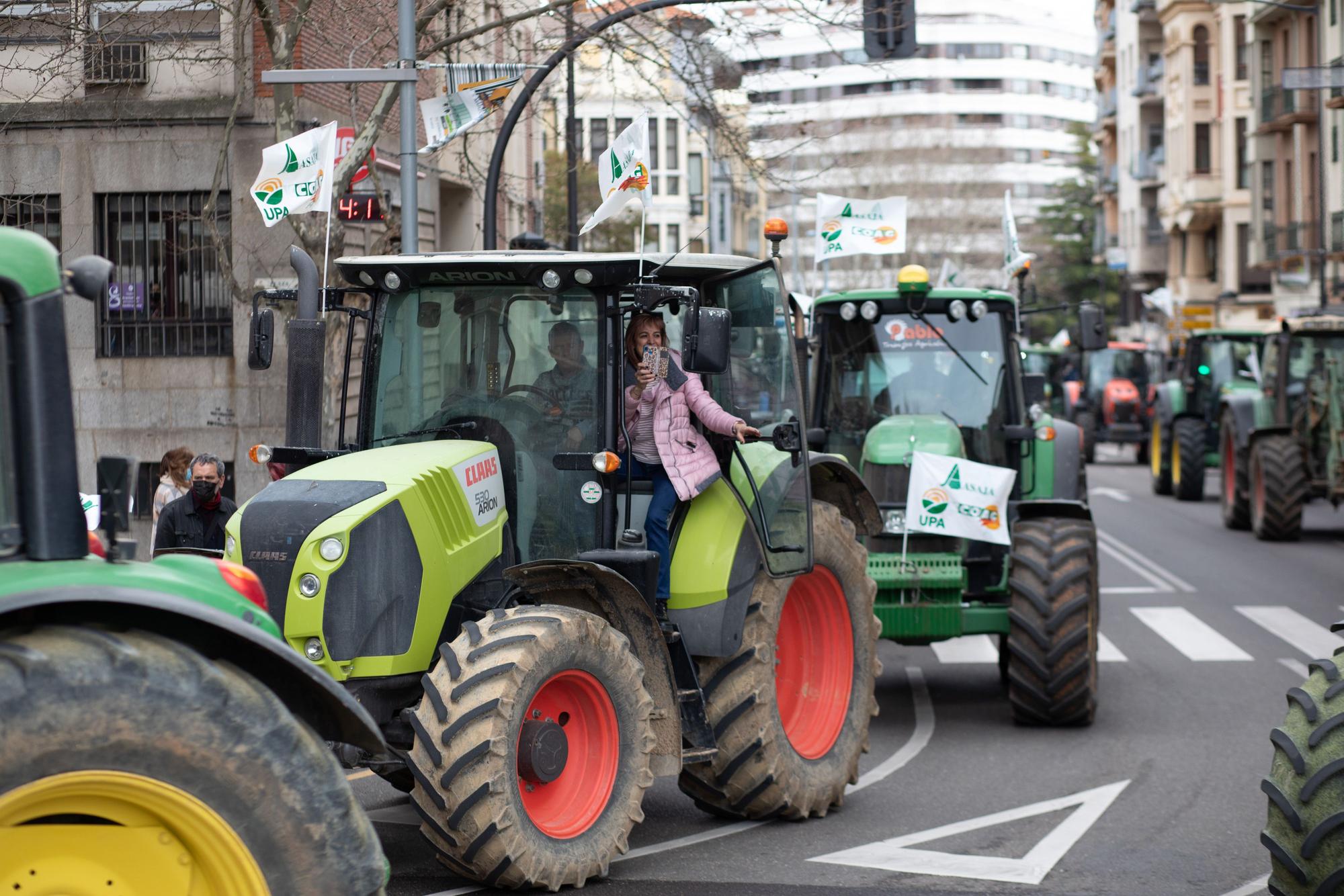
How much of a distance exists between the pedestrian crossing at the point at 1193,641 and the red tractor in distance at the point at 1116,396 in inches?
849

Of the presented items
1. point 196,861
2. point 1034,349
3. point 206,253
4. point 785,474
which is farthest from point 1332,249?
point 196,861

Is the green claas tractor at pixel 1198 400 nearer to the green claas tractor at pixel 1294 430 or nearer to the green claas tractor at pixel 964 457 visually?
the green claas tractor at pixel 1294 430

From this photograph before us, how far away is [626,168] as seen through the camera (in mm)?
8922

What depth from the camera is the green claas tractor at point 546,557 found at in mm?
6555

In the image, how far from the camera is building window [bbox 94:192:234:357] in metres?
19.2

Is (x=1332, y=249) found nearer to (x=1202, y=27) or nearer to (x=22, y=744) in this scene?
(x=1202, y=27)

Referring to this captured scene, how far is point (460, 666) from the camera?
649 cm

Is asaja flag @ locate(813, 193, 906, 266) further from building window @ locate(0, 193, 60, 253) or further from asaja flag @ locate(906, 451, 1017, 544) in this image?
building window @ locate(0, 193, 60, 253)

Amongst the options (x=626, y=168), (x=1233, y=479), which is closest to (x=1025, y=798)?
(x=626, y=168)

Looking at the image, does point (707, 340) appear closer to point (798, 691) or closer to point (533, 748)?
point (533, 748)

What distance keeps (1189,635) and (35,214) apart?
11081 mm

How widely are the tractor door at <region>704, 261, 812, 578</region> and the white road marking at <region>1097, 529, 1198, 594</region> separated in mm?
9956

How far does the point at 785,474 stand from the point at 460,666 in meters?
2.47

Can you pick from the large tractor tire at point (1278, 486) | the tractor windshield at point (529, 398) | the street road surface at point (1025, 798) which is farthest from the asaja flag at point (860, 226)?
the large tractor tire at point (1278, 486)
